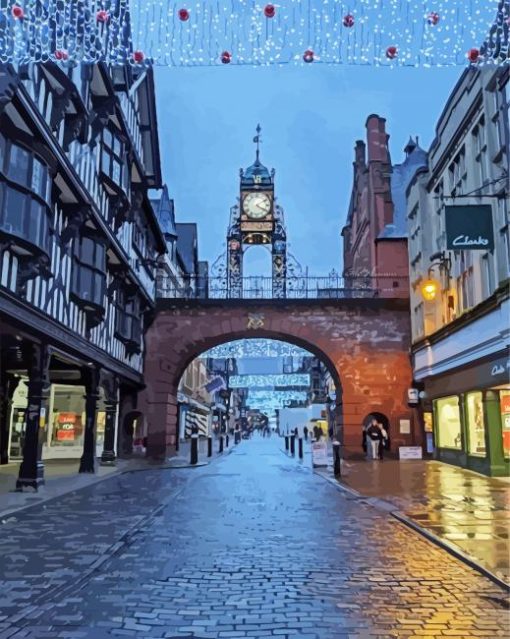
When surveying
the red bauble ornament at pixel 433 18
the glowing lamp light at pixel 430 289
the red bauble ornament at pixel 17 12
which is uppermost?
the glowing lamp light at pixel 430 289

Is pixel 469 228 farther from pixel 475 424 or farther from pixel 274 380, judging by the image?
pixel 274 380

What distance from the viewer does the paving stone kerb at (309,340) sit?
27.0 m

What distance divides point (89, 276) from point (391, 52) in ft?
→ 39.1

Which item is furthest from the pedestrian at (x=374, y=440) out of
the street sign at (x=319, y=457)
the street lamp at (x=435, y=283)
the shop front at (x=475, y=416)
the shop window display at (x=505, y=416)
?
the shop window display at (x=505, y=416)

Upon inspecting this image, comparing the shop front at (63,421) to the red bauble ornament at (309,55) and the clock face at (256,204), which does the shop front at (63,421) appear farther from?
the red bauble ornament at (309,55)

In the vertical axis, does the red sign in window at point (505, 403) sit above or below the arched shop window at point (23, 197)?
below

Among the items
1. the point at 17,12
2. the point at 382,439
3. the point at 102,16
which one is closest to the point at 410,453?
the point at 382,439

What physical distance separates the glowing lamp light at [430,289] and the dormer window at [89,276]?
11.3 m

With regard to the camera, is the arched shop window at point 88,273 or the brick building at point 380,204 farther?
the brick building at point 380,204

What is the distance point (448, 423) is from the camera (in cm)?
2212

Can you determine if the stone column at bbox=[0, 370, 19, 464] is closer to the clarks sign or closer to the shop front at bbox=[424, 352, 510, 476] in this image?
the shop front at bbox=[424, 352, 510, 476]

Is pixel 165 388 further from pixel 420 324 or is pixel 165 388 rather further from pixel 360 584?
pixel 360 584

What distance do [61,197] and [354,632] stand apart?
12.9 meters

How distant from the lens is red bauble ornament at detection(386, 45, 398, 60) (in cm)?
626
